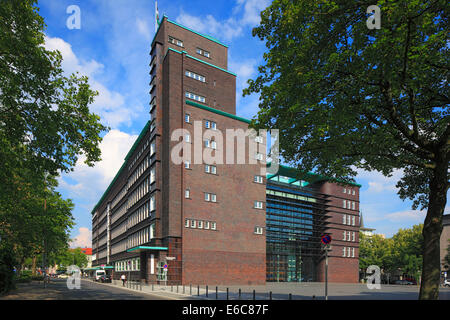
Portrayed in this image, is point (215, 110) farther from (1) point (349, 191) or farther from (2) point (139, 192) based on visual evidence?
(1) point (349, 191)


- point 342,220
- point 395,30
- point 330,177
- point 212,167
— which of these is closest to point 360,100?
point 395,30

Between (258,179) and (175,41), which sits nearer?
(258,179)

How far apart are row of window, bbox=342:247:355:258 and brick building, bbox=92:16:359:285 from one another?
3119 centimetres

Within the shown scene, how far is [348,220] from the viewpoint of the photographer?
8062 centimetres

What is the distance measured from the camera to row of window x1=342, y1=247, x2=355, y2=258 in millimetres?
78188

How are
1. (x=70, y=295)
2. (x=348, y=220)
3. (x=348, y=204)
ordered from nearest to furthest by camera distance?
(x=70, y=295)
(x=348, y=220)
(x=348, y=204)

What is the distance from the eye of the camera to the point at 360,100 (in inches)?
564

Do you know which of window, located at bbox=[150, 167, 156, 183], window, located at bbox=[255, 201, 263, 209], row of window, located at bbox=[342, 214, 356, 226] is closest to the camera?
window, located at bbox=[150, 167, 156, 183]

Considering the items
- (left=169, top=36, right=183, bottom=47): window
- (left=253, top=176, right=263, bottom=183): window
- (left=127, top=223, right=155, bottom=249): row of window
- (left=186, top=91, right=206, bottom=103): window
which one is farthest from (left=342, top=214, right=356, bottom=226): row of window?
(left=169, top=36, right=183, bottom=47): window

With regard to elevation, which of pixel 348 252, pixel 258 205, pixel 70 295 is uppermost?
pixel 258 205

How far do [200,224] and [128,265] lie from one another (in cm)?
2570

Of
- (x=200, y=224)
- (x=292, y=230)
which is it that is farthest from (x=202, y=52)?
(x=292, y=230)

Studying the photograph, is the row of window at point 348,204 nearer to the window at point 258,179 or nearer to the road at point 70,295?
the window at point 258,179

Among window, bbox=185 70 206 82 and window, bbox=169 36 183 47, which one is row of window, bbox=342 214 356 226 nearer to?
window, bbox=185 70 206 82
